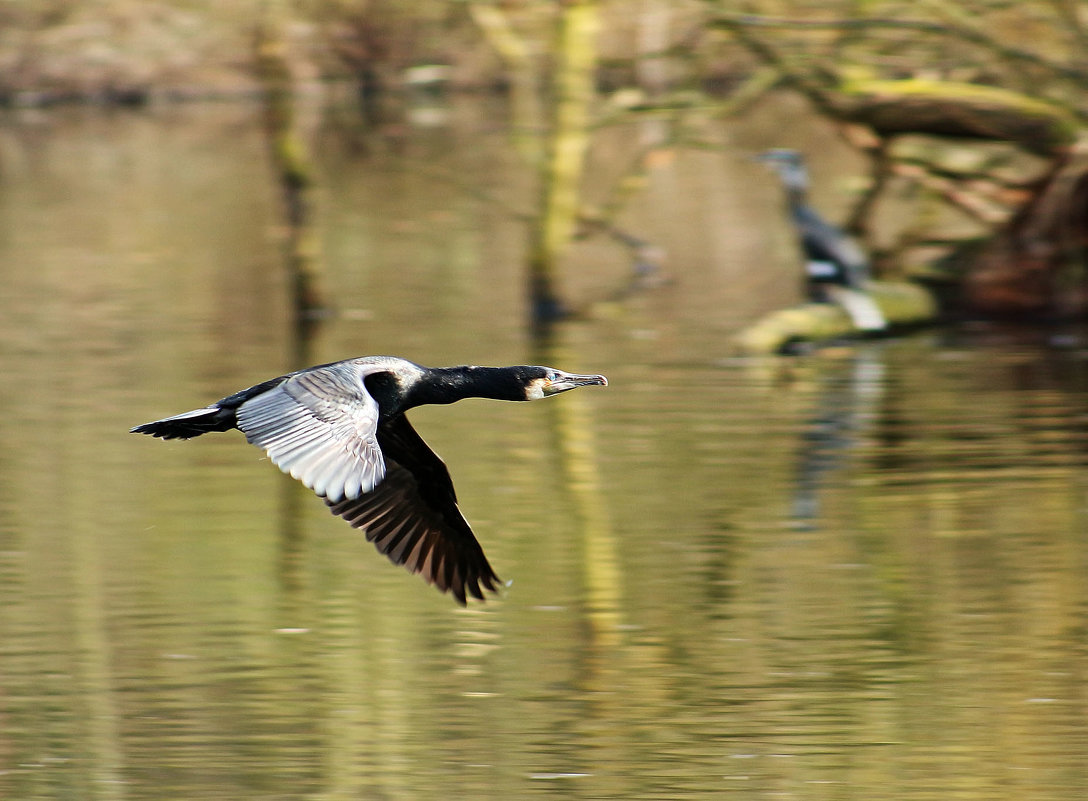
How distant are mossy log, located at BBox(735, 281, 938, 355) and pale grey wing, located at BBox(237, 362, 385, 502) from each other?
8.94m

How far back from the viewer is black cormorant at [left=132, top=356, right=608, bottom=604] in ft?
21.0

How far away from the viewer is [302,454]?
573 cm

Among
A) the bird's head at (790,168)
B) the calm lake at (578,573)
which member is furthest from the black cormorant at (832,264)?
the calm lake at (578,573)

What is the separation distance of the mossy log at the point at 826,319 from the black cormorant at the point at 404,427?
7.88m

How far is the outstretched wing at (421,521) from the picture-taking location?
743cm

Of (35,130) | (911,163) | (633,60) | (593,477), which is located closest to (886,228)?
(911,163)

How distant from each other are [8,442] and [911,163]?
859 cm

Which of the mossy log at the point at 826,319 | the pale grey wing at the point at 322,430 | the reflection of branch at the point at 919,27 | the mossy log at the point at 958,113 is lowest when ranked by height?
the mossy log at the point at 826,319

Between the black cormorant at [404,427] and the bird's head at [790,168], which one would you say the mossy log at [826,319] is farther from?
the black cormorant at [404,427]

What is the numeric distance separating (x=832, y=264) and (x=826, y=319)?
1.67 feet

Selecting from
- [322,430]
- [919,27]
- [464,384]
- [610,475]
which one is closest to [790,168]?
[919,27]

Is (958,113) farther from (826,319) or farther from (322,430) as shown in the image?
(322,430)

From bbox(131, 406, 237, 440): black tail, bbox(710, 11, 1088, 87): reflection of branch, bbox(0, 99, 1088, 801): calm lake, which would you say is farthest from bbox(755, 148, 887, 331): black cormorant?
bbox(131, 406, 237, 440): black tail

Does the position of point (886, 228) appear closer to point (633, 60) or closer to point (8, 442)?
point (633, 60)
